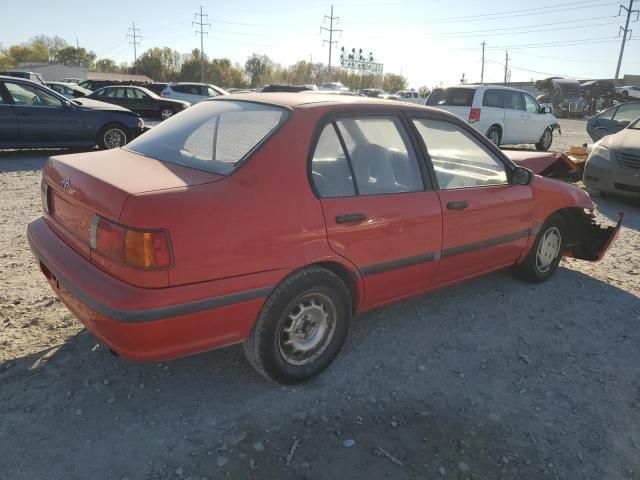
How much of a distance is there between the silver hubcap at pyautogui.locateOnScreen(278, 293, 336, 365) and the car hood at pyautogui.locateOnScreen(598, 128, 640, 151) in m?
6.74

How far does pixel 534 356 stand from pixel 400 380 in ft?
3.34

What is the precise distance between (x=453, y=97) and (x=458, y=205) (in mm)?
10682

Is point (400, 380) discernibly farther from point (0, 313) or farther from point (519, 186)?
point (0, 313)

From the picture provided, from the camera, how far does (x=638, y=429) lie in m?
2.62

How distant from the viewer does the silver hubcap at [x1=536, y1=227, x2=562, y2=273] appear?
14.4 feet

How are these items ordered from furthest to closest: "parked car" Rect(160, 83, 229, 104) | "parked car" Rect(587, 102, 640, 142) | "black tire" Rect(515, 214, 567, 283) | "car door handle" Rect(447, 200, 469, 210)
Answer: "parked car" Rect(160, 83, 229, 104), "parked car" Rect(587, 102, 640, 142), "black tire" Rect(515, 214, 567, 283), "car door handle" Rect(447, 200, 469, 210)

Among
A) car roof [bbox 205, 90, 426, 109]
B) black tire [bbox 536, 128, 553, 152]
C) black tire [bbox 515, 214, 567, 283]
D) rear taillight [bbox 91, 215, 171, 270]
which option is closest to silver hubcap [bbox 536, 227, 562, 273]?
black tire [bbox 515, 214, 567, 283]

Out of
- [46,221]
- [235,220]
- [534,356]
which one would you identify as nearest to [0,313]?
[46,221]

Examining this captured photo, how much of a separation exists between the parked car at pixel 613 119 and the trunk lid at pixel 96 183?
11.5 m

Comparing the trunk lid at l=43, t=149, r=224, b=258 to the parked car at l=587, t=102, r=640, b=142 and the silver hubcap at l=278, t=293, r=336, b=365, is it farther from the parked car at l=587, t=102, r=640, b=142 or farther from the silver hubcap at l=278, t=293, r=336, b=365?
the parked car at l=587, t=102, r=640, b=142

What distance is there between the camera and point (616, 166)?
7.52 meters

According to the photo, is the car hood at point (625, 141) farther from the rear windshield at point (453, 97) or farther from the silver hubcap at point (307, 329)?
the silver hubcap at point (307, 329)

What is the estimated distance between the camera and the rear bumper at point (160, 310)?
86.1 inches

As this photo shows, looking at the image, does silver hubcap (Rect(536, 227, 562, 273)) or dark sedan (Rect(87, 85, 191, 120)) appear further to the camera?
dark sedan (Rect(87, 85, 191, 120))
